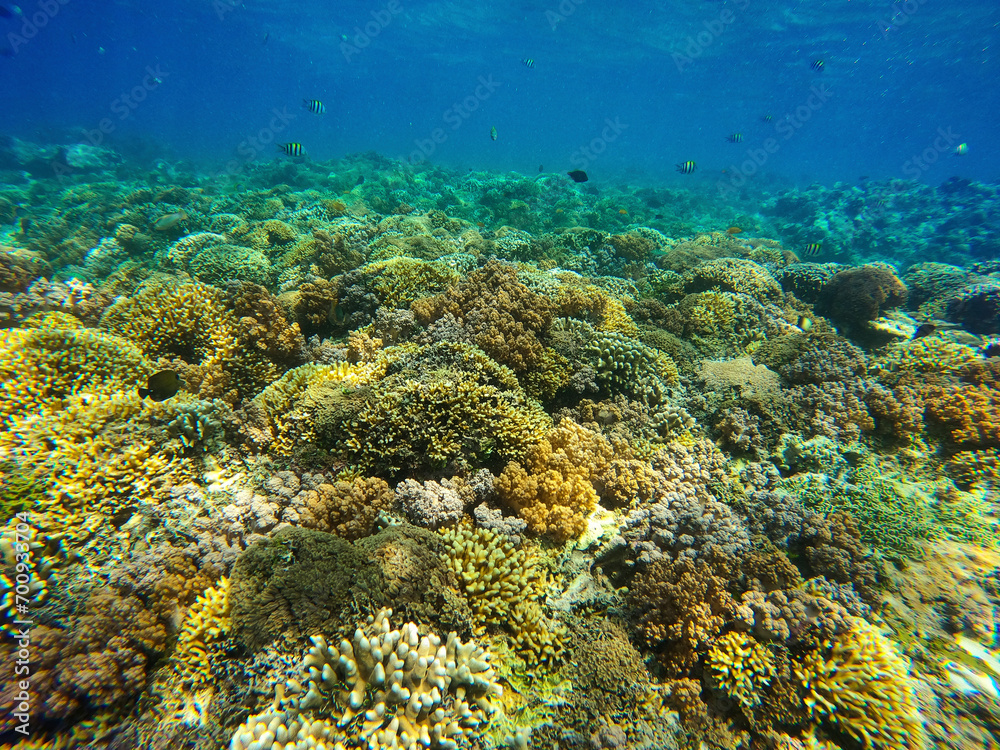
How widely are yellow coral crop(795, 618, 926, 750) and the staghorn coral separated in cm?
284

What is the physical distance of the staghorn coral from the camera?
2781 millimetres

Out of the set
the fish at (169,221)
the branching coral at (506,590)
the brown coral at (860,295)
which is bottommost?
the branching coral at (506,590)

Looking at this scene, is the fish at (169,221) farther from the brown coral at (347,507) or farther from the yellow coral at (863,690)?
the yellow coral at (863,690)

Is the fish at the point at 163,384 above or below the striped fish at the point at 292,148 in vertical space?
below

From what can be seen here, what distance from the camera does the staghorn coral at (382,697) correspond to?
9.12 feet

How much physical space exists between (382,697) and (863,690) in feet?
13.3

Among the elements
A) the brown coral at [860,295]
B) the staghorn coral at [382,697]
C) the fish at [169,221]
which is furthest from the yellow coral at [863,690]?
the fish at [169,221]

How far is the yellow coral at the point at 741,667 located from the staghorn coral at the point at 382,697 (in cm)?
202

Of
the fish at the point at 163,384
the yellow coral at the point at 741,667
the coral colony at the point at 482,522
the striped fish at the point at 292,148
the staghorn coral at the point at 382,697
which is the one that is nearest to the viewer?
the staghorn coral at the point at 382,697

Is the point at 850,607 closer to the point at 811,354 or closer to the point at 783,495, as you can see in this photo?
the point at 783,495

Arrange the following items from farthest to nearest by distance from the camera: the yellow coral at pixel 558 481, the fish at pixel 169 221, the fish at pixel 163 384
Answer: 1. the fish at pixel 169 221
2. the fish at pixel 163 384
3. the yellow coral at pixel 558 481

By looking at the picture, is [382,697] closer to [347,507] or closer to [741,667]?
[347,507]

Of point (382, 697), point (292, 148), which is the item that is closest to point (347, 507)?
point (382, 697)

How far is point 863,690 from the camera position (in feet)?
11.1
